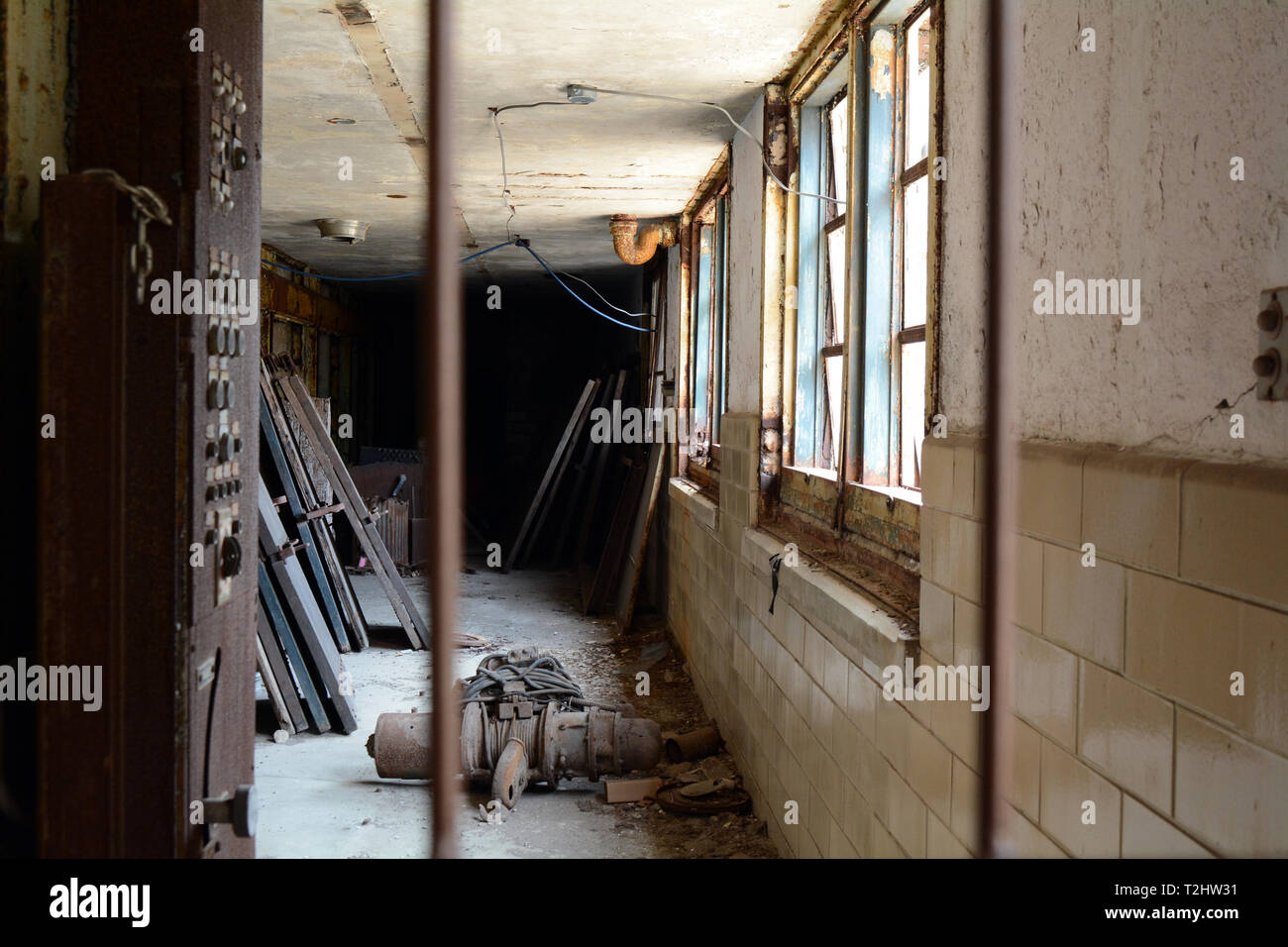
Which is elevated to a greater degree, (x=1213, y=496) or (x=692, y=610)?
(x=1213, y=496)

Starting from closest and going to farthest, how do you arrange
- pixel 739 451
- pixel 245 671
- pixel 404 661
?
1. pixel 245 671
2. pixel 739 451
3. pixel 404 661

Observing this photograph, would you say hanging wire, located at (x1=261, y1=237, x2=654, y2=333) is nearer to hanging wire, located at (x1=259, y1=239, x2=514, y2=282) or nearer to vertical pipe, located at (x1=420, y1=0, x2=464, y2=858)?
hanging wire, located at (x1=259, y1=239, x2=514, y2=282)

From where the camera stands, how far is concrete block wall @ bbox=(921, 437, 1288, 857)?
118 cm

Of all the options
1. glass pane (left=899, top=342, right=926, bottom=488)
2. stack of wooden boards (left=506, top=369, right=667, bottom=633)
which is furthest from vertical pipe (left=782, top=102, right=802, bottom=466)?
stack of wooden boards (left=506, top=369, right=667, bottom=633)

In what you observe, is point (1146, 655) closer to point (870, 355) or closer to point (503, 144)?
point (870, 355)

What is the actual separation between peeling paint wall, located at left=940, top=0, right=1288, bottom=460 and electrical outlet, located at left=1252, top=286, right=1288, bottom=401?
0.05 ft

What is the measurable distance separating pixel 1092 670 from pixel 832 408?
2.30 m

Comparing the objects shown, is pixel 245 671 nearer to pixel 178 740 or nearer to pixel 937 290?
pixel 178 740

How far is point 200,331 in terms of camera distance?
1277mm

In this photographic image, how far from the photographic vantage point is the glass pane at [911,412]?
290 centimetres

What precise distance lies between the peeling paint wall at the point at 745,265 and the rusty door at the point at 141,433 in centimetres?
305

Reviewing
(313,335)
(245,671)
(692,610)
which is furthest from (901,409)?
(313,335)
